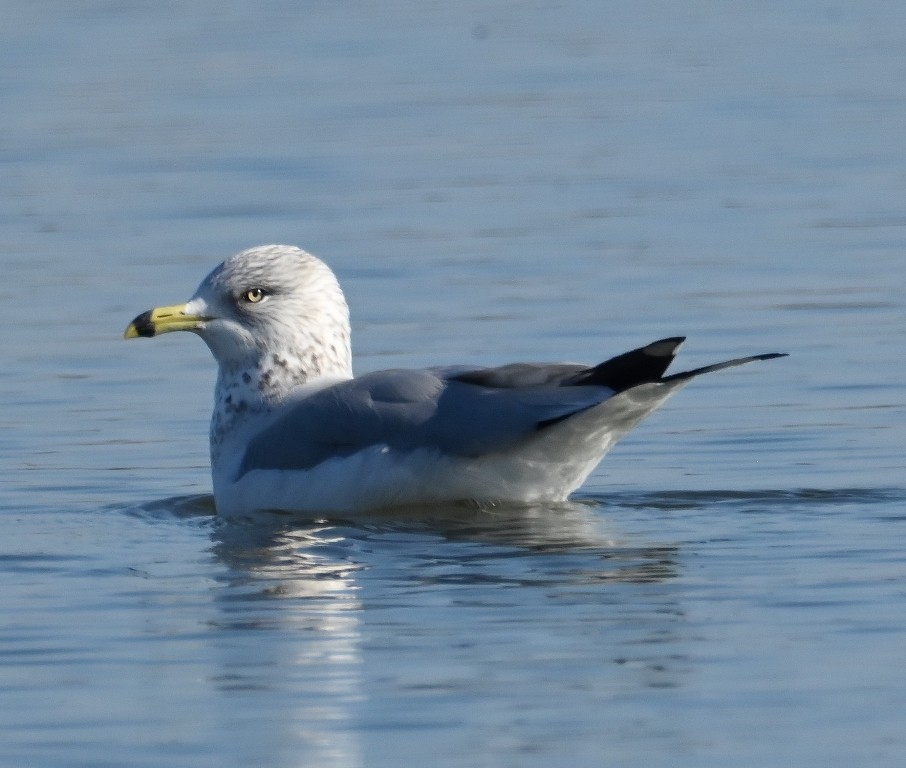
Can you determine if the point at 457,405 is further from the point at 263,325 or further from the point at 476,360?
the point at 476,360

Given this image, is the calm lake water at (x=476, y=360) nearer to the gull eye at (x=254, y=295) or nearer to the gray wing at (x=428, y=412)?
the gray wing at (x=428, y=412)

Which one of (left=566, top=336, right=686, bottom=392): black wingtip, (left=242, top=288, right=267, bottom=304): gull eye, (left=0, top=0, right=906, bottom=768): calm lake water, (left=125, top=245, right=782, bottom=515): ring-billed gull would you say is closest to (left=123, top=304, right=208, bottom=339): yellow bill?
(left=125, top=245, right=782, bottom=515): ring-billed gull

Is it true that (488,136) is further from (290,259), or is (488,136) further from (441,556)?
(441,556)

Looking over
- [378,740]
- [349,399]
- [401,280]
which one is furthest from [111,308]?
[378,740]

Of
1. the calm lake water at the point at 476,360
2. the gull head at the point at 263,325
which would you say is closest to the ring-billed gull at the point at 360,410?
the gull head at the point at 263,325

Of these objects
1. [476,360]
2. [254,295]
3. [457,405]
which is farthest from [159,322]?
[476,360]

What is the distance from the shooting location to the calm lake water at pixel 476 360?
753 cm

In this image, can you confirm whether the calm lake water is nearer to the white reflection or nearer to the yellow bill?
the white reflection

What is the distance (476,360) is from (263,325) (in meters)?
2.52

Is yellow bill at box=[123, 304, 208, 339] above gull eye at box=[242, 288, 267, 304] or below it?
below

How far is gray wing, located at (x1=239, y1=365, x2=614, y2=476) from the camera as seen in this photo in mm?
9945

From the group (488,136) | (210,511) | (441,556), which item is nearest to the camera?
(441,556)

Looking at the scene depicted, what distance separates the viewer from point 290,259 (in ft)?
37.5

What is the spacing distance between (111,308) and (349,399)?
16.7 feet
